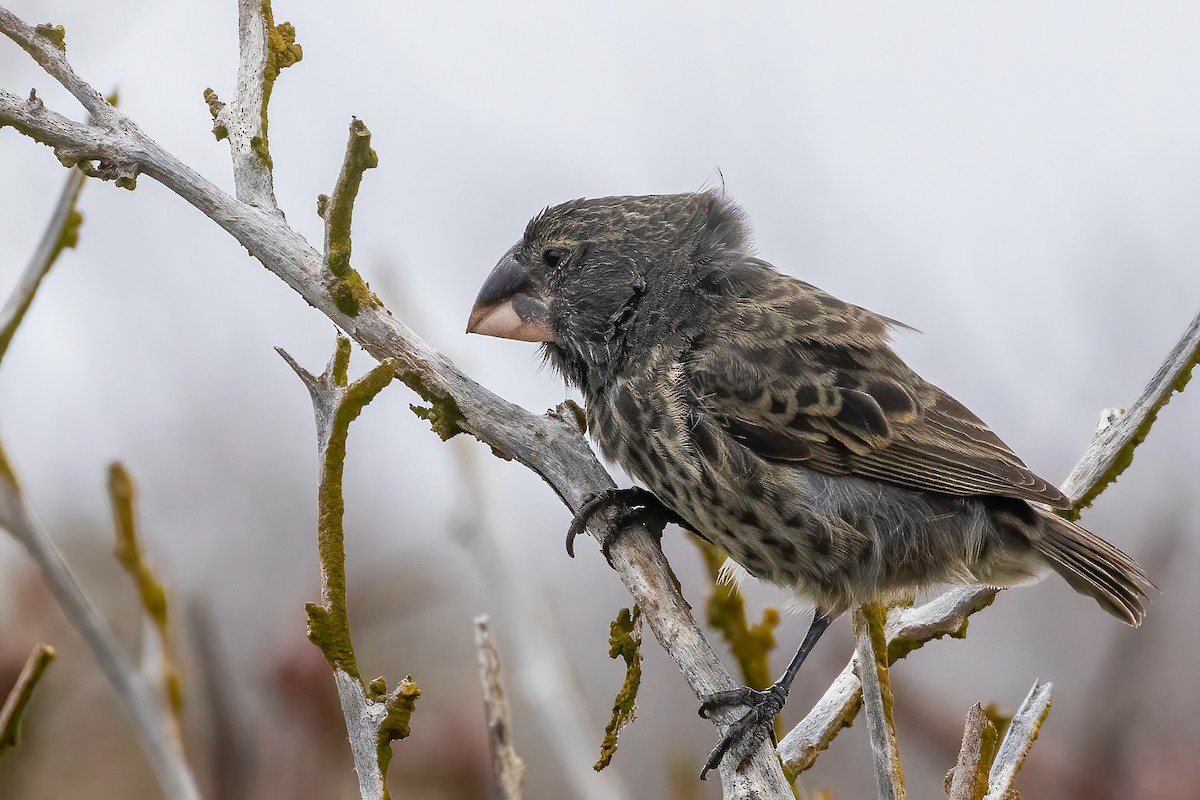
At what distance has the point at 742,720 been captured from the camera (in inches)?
92.4

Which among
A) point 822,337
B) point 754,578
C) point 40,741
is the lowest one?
point 40,741

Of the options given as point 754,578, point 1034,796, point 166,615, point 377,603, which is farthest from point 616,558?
point 1034,796

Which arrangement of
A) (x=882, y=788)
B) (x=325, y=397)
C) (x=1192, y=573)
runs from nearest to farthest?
(x=325, y=397) → (x=882, y=788) → (x=1192, y=573)

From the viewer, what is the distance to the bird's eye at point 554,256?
3.38 m

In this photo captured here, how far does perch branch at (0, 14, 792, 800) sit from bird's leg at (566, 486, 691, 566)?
0.03 m

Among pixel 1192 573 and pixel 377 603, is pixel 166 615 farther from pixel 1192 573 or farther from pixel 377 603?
pixel 1192 573

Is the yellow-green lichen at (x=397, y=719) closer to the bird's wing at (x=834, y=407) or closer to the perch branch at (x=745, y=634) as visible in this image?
the perch branch at (x=745, y=634)

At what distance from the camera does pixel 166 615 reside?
2029mm

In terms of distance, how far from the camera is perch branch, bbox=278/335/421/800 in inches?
67.4

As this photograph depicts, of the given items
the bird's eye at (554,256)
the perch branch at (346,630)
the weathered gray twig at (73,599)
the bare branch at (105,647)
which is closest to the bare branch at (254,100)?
the weathered gray twig at (73,599)

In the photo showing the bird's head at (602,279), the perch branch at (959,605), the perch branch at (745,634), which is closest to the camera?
the perch branch at (959,605)

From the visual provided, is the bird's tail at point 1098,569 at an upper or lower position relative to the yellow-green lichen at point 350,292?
upper

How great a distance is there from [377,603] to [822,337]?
1.56 meters

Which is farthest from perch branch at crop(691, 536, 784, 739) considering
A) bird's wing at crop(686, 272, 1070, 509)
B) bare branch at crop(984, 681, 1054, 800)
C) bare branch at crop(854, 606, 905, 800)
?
bare branch at crop(984, 681, 1054, 800)
